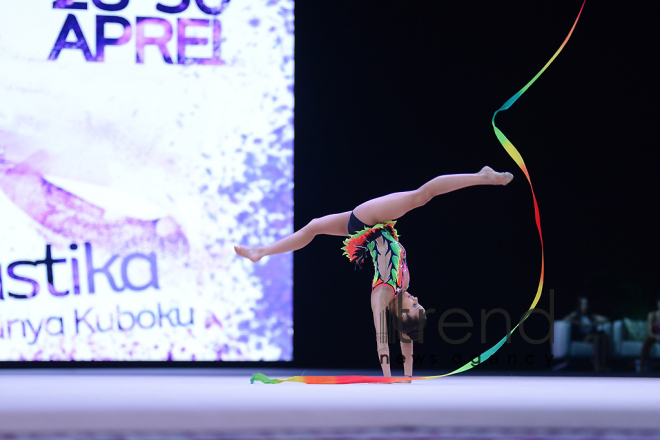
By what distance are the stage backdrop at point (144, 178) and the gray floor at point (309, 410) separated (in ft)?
6.28

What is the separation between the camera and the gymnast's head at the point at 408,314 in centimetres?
391

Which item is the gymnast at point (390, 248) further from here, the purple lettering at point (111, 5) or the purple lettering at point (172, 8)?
the purple lettering at point (111, 5)

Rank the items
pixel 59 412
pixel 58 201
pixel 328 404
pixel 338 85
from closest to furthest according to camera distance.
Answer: pixel 59 412 → pixel 328 404 → pixel 58 201 → pixel 338 85

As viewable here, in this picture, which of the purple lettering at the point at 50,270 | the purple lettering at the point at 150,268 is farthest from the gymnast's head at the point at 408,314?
the purple lettering at the point at 50,270

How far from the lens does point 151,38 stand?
17.3 ft

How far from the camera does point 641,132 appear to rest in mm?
5578

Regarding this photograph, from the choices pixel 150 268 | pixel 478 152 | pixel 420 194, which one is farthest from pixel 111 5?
pixel 478 152

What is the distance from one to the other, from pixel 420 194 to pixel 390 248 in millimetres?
367

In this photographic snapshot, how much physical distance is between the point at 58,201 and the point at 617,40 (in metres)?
4.57

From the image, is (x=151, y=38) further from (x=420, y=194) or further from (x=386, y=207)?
(x=420, y=194)

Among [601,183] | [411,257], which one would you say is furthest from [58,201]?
[601,183]

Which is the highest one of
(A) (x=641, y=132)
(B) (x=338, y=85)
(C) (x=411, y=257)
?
(B) (x=338, y=85)

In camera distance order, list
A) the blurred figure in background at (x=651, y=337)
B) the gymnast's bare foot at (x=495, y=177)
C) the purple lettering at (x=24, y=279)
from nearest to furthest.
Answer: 1. the gymnast's bare foot at (x=495, y=177)
2. the purple lettering at (x=24, y=279)
3. the blurred figure in background at (x=651, y=337)

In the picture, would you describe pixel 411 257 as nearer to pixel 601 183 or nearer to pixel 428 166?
pixel 428 166
